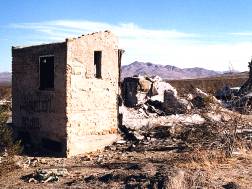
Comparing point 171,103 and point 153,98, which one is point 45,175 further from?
point 153,98

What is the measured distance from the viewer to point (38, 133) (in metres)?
15.1


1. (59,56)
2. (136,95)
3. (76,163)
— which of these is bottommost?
(76,163)

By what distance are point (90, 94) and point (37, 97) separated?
191 cm

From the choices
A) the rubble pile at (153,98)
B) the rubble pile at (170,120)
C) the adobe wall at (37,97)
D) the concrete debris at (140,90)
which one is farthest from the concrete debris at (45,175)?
the concrete debris at (140,90)

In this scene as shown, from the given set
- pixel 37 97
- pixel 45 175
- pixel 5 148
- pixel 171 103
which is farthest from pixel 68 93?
pixel 171 103

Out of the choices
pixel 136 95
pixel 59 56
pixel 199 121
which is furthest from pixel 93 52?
pixel 136 95

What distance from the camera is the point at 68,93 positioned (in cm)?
1388

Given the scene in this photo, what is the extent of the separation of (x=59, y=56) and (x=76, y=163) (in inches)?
142

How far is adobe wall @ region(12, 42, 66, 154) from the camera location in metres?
14.0

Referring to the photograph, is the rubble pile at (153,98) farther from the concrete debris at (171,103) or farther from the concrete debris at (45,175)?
the concrete debris at (45,175)

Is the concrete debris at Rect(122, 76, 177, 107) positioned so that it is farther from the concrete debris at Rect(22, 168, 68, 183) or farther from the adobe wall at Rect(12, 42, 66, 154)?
the concrete debris at Rect(22, 168, 68, 183)

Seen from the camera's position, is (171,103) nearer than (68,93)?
No

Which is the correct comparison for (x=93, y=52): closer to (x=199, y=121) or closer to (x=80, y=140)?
(x=80, y=140)

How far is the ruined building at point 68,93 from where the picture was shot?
1396 centimetres
